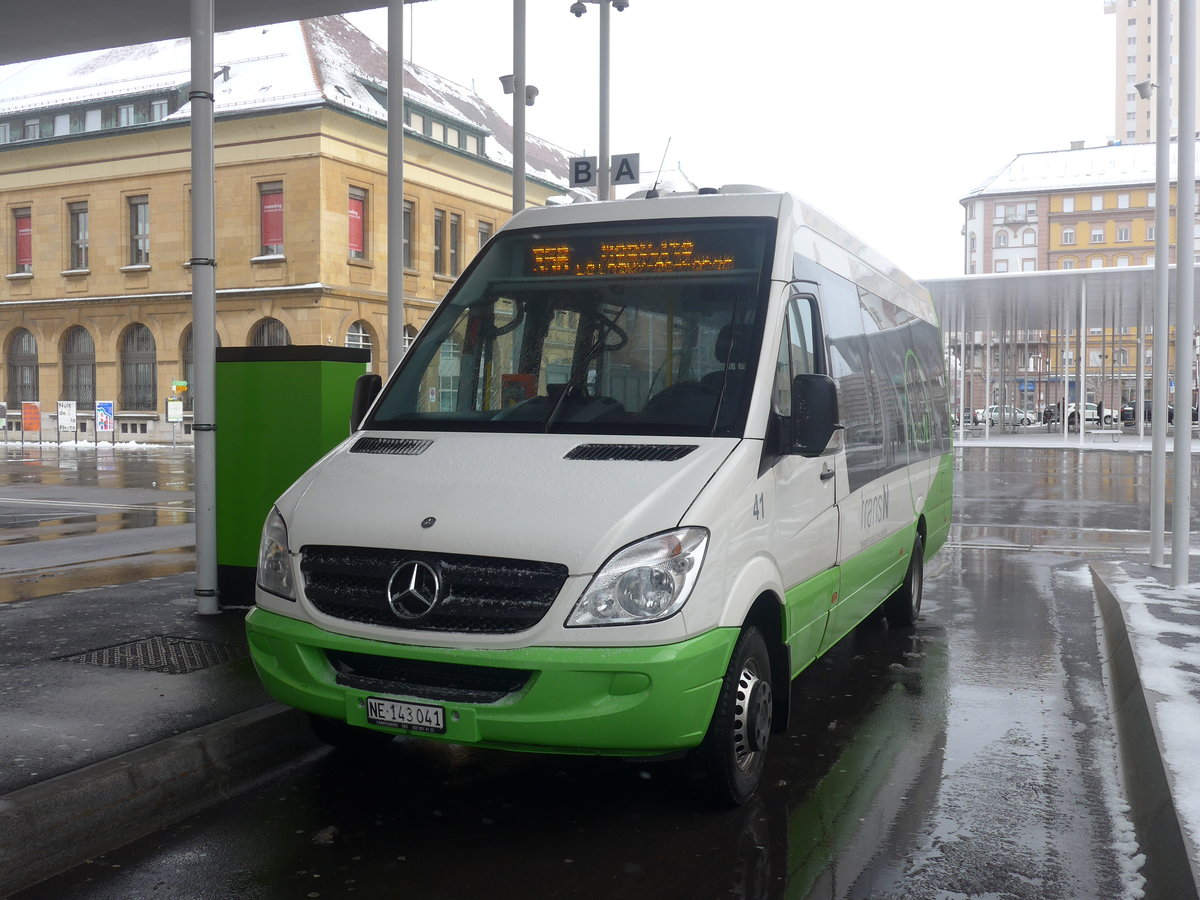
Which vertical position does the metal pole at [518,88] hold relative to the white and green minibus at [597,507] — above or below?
above

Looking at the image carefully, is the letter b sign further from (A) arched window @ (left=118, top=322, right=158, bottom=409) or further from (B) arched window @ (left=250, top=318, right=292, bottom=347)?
(A) arched window @ (left=118, top=322, right=158, bottom=409)

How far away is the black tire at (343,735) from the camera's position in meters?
5.18

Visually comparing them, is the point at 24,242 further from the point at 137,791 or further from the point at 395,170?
the point at 137,791

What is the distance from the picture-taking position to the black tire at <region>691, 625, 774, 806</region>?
450 cm

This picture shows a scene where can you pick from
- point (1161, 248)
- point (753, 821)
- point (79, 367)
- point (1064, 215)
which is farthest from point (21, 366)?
point (1064, 215)

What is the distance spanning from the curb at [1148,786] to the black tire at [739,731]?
1406 millimetres

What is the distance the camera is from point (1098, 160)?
10519cm

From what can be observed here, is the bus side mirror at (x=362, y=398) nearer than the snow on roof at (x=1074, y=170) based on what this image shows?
Yes

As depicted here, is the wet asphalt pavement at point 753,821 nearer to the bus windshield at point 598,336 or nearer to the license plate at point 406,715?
the license plate at point 406,715

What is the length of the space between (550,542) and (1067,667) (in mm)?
4548

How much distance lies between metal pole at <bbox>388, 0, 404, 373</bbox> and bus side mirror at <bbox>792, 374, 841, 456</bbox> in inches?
249

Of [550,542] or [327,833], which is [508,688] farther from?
[327,833]

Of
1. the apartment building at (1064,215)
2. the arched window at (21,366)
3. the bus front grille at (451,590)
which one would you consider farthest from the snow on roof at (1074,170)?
the bus front grille at (451,590)

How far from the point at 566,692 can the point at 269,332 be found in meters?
40.0
